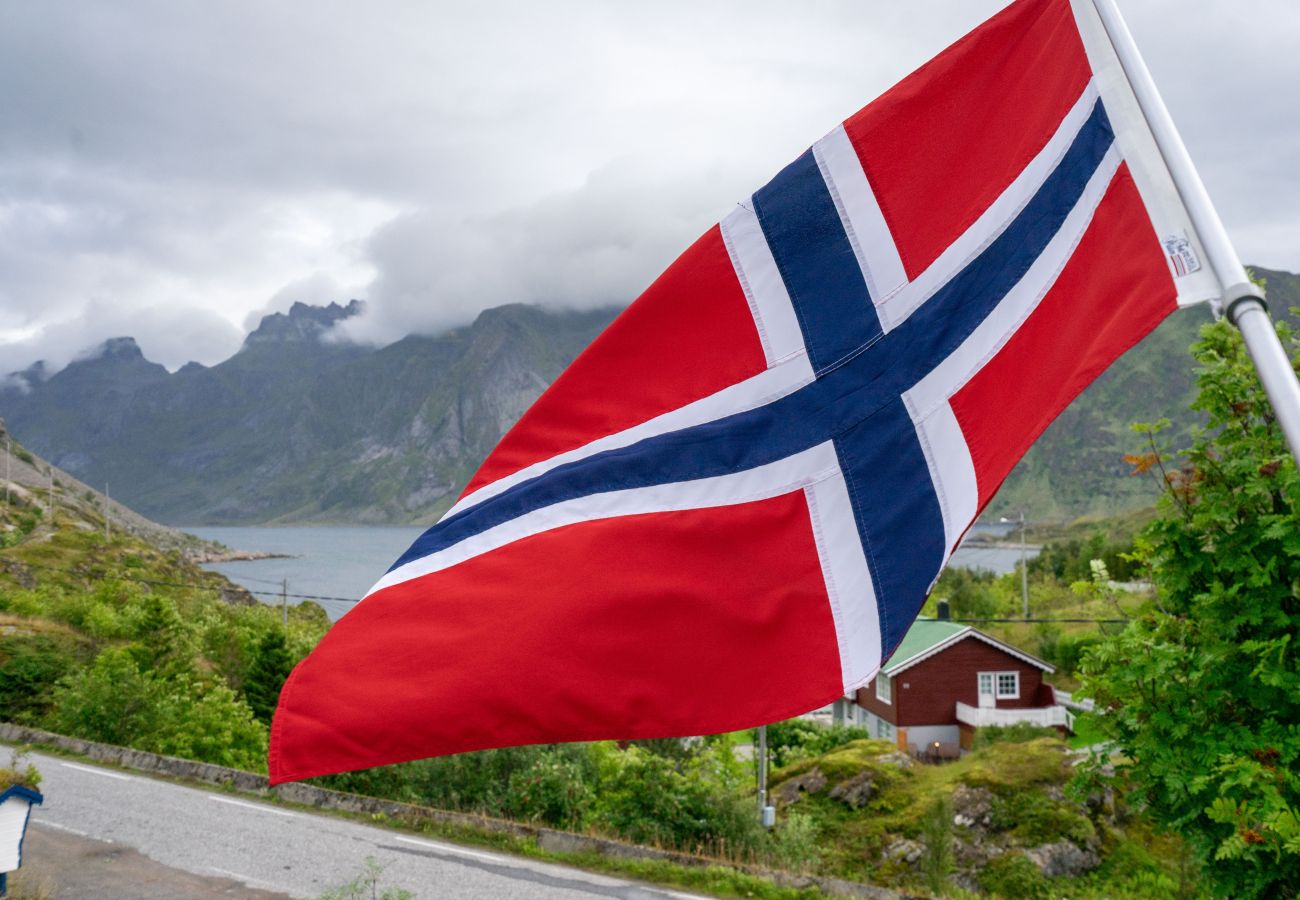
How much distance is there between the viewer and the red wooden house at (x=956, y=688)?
4134 centimetres

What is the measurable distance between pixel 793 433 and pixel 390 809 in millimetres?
15302

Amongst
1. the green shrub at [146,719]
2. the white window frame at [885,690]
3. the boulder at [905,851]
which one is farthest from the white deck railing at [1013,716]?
the green shrub at [146,719]

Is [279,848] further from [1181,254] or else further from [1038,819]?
[1038,819]

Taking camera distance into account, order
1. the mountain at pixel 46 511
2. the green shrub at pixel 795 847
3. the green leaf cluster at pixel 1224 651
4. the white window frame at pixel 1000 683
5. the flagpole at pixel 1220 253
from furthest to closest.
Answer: the mountain at pixel 46 511 < the white window frame at pixel 1000 683 < the green shrub at pixel 795 847 < the green leaf cluster at pixel 1224 651 < the flagpole at pixel 1220 253

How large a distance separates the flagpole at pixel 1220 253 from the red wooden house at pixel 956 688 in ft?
133

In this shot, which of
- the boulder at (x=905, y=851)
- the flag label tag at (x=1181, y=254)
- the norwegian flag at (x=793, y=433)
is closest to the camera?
the flag label tag at (x=1181, y=254)

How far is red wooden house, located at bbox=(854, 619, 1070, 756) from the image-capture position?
4134 cm

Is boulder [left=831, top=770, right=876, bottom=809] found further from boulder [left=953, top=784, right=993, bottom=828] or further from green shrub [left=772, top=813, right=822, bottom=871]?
green shrub [left=772, top=813, right=822, bottom=871]

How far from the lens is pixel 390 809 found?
53.1 ft

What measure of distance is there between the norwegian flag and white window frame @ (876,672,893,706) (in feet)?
138

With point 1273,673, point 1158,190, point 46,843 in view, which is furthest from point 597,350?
point 46,843

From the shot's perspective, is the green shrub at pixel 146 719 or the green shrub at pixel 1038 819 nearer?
the green shrub at pixel 1038 819

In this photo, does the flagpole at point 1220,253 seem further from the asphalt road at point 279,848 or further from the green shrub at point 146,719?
the green shrub at point 146,719

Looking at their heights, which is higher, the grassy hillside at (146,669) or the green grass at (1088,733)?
the grassy hillside at (146,669)
